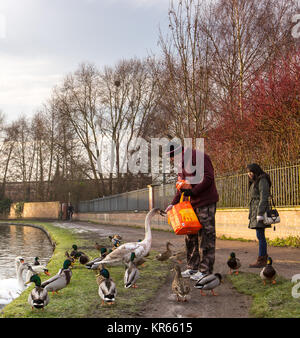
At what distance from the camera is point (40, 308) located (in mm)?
5941

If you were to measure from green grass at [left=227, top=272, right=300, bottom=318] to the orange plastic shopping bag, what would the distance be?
3.96 feet

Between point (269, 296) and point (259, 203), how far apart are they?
2.73m

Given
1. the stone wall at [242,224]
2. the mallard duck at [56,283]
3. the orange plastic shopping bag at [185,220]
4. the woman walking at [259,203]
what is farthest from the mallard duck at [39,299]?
the stone wall at [242,224]

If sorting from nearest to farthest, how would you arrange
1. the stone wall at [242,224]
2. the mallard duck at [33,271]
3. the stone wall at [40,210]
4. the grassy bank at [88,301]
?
the grassy bank at [88,301], the mallard duck at [33,271], the stone wall at [242,224], the stone wall at [40,210]

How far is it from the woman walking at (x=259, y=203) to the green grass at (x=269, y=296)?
0.87 m

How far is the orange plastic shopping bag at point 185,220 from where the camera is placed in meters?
6.92

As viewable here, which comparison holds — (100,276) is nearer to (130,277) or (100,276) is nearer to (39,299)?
(130,277)

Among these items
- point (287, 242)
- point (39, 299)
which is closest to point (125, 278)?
point (39, 299)

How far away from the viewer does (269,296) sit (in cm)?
601

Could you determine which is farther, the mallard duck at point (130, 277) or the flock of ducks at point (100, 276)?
the mallard duck at point (130, 277)

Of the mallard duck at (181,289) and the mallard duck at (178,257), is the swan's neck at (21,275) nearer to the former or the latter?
the mallard duck at (178,257)

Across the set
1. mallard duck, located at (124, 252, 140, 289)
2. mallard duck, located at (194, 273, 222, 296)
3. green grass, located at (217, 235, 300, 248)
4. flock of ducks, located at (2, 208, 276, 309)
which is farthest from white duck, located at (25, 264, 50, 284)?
green grass, located at (217, 235, 300, 248)

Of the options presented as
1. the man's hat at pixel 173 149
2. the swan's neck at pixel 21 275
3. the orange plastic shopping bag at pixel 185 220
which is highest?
the man's hat at pixel 173 149

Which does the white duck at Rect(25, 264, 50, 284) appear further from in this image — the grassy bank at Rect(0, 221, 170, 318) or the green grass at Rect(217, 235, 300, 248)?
the green grass at Rect(217, 235, 300, 248)
